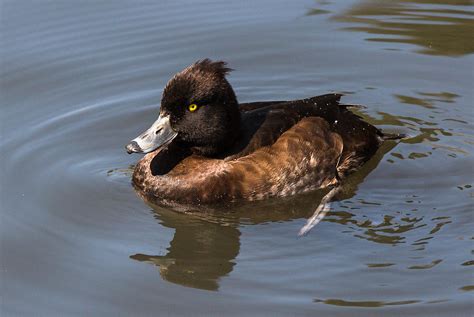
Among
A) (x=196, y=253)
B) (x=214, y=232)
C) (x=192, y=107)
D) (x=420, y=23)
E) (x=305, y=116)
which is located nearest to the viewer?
(x=196, y=253)

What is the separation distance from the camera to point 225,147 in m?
7.30

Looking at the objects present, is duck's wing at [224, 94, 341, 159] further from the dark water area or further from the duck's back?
the dark water area

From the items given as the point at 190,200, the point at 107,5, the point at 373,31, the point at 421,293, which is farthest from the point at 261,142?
the point at 107,5

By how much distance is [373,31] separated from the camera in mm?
9891

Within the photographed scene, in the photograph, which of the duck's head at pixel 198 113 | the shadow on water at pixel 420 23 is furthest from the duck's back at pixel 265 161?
the shadow on water at pixel 420 23

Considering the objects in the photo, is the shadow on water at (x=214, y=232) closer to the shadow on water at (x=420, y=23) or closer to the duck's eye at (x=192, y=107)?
the duck's eye at (x=192, y=107)

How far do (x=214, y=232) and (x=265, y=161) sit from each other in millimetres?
681

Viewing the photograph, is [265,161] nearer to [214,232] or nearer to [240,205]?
[240,205]

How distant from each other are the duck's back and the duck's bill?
0.28 meters

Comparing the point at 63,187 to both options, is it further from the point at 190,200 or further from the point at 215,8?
the point at 215,8

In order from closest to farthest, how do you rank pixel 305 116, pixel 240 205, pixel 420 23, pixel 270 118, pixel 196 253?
1. pixel 196 253
2. pixel 240 205
3. pixel 270 118
4. pixel 305 116
5. pixel 420 23

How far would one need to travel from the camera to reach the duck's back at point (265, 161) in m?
7.20

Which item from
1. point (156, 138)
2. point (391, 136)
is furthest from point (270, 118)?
point (391, 136)

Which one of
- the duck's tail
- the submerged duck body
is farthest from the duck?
the duck's tail
